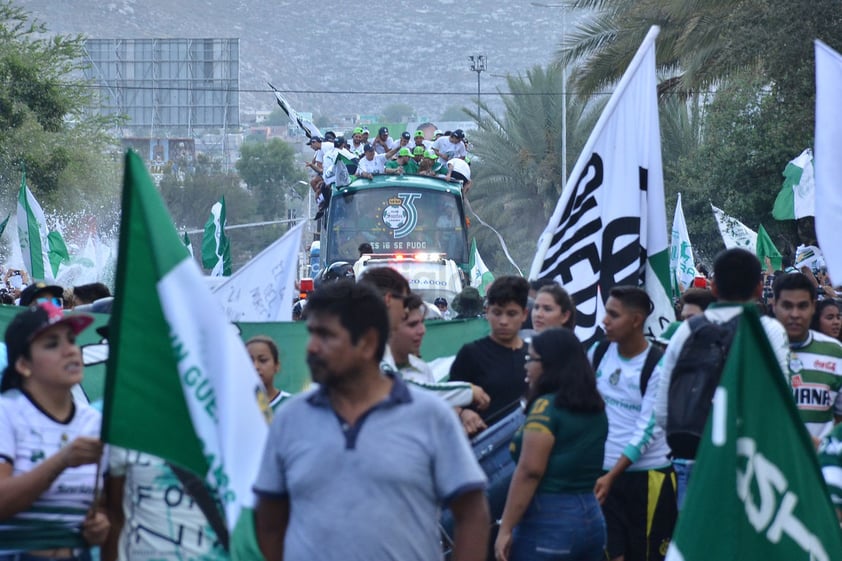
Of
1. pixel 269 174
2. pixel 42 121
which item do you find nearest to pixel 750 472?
pixel 42 121

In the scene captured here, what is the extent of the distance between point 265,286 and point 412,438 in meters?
5.10

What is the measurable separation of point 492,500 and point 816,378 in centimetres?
176

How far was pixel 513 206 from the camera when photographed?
49281mm

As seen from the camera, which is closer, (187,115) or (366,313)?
(366,313)

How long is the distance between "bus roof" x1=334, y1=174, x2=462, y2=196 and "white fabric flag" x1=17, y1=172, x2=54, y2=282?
4.41m

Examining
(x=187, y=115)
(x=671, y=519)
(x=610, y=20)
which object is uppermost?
(x=187, y=115)

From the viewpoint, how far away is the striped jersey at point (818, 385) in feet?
22.3

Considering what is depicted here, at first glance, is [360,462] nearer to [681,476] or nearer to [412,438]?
[412,438]

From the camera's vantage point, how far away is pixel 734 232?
23.1m

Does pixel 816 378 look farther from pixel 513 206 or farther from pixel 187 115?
pixel 187 115

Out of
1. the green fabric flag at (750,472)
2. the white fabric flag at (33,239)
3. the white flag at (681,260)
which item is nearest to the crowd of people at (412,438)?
the green fabric flag at (750,472)

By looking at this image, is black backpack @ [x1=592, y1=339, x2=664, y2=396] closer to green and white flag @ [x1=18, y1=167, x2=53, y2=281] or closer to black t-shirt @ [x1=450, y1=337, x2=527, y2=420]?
black t-shirt @ [x1=450, y1=337, x2=527, y2=420]

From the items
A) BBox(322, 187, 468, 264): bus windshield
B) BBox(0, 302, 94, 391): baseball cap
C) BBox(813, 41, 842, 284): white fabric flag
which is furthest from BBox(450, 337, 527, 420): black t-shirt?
BBox(322, 187, 468, 264): bus windshield

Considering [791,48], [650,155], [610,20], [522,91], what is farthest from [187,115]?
[650,155]
